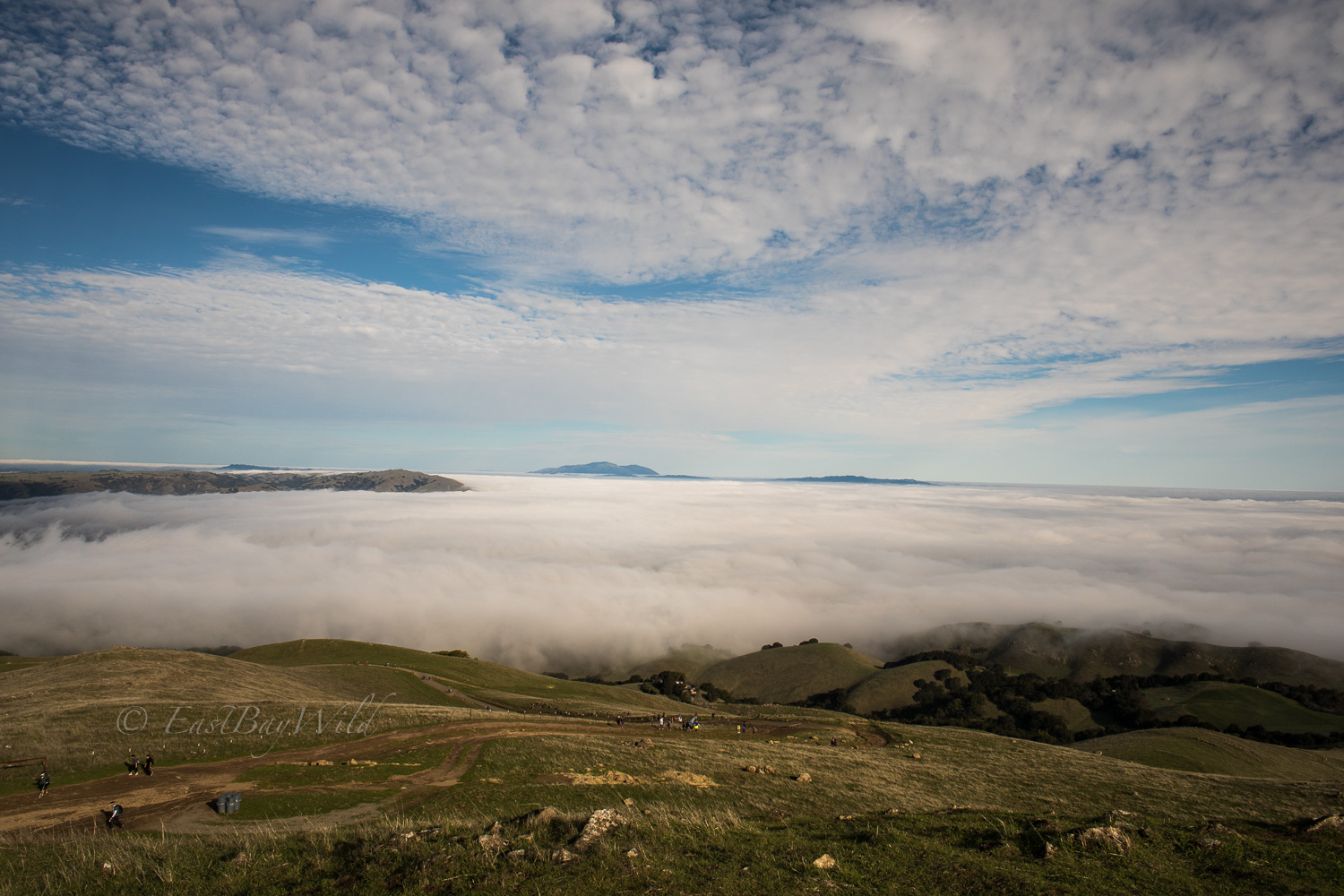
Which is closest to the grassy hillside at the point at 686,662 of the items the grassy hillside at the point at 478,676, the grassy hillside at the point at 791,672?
the grassy hillside at the point at 791,672

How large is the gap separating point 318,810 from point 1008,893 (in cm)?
2304

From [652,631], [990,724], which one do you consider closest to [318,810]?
[990,724]

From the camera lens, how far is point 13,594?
160 metres

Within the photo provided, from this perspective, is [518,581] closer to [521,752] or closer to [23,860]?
[521,752]

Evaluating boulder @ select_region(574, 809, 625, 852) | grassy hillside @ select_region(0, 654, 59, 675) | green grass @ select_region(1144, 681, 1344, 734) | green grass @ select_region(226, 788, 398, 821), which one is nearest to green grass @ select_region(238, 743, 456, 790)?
green grass @ select_region(226, 788, 398, 821)

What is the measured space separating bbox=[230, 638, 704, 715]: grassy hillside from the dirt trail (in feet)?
104

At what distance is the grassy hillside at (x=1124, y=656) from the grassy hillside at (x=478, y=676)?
108920mm

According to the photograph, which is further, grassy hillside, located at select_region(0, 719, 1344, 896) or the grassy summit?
the grassy summit

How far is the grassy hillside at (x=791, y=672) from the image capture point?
119m

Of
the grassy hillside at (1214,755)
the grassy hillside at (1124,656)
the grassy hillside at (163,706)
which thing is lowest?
the grassy hillside at (1124,656)

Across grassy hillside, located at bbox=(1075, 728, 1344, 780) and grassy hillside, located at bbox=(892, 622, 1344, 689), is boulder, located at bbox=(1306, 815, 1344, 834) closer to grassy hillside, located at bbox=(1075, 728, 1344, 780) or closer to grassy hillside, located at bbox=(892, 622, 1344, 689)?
grassy hillside, located at bbox=(1075, 728, 1344, 780)

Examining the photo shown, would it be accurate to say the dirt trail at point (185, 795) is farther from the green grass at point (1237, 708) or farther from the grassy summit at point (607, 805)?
the green grass at point (1237, 708)

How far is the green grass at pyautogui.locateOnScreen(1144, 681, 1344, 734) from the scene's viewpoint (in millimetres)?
85062

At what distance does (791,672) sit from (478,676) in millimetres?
76365
